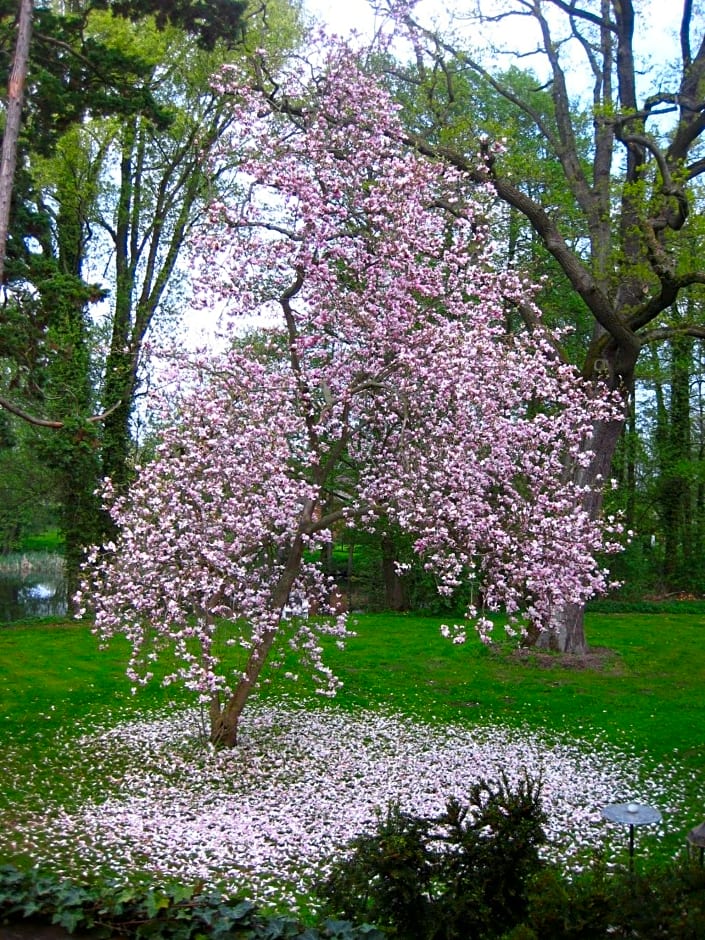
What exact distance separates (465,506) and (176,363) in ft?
10.8

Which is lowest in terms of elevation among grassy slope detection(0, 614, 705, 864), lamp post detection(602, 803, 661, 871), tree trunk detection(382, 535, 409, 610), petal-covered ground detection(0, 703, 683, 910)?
petal-covered ground detection(0, 703, 683, 910)

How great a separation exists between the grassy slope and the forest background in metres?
2.80

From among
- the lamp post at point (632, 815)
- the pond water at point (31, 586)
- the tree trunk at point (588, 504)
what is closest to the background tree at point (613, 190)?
the tree trunk at point (588, 504)

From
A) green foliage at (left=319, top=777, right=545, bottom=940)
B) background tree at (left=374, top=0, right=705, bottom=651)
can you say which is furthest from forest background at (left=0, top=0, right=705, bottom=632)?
green foliage at (left=319, top=777, right=545, bottom=940)

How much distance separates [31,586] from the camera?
31.2 metres

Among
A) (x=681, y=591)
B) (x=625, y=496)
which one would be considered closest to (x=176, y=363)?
(x=625, y=496)

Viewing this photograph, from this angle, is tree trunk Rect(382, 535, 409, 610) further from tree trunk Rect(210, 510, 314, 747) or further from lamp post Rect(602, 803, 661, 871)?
lamp post Rect(602, 803, 661, 871)

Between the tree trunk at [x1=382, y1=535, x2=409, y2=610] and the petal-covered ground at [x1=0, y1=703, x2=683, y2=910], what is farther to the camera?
the tree trunk at [x1=382, y1=535, x2=409, y2=610]

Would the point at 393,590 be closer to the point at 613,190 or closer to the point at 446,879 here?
the point at 613,190

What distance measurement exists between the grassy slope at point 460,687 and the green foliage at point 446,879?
3.99 m

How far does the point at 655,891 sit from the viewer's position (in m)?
3.85

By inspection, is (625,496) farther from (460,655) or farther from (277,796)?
(277,796)

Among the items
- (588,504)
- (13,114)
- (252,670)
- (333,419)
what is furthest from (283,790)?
(588,504)

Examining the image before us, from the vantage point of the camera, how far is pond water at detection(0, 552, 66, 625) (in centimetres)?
2455
